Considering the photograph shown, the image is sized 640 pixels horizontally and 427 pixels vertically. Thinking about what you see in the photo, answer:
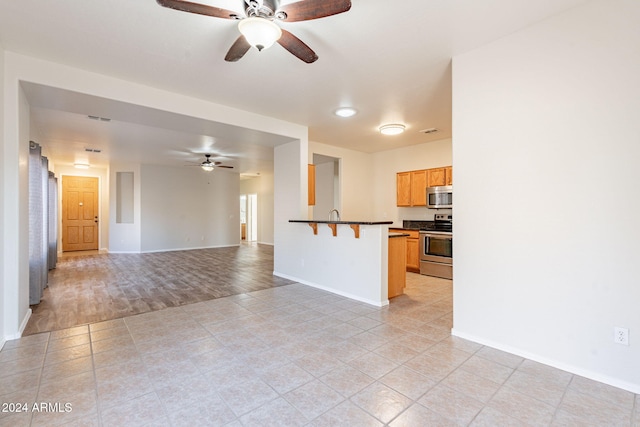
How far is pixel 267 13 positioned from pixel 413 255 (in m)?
4.98

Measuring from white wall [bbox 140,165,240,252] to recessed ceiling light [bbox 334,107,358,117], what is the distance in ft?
21.9

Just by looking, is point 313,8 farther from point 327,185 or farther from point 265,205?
point 265,205

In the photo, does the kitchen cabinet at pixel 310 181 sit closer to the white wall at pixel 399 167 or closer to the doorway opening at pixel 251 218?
the white wall at pixel 399 167

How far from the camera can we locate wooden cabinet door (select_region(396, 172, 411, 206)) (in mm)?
6281

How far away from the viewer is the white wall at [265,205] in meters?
10.7

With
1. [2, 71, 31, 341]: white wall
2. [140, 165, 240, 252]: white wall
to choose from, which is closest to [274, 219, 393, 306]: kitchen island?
[2, 71, 31, 341]: white wall

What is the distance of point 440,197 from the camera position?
562 cm

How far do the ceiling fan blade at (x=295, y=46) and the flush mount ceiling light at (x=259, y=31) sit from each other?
68mm

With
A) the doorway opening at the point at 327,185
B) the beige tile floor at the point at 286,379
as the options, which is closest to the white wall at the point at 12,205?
the beige tile floor at the point at 286,379

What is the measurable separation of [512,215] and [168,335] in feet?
10.8

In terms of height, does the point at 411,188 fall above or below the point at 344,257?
above

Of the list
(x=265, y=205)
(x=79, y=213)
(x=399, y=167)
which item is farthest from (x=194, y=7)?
(x=79, y=213)

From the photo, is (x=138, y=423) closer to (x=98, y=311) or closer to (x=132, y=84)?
(x=98, y=311)

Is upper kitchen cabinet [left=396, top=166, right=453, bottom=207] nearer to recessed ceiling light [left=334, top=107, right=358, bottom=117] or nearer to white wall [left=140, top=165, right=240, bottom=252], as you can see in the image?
recessed ceiling light [left=334, top=107, right=358, bottom=117]
